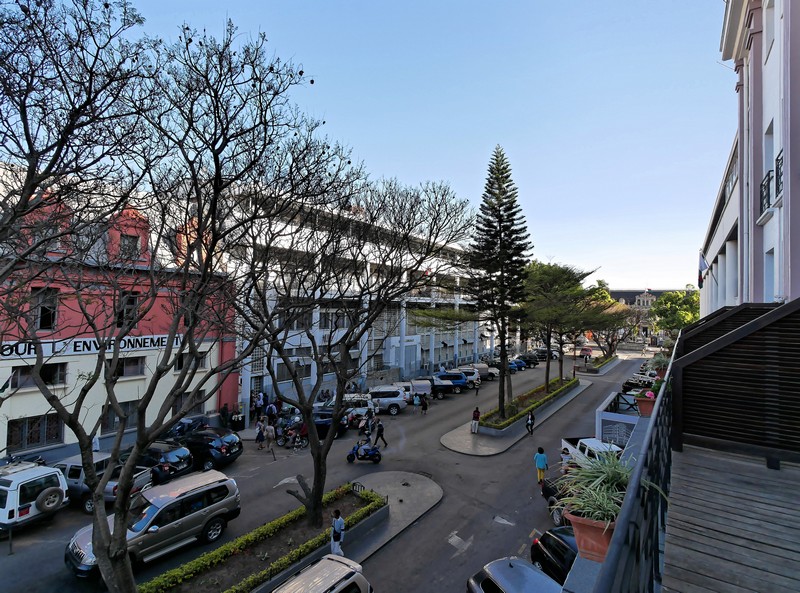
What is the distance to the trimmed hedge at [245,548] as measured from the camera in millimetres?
7496

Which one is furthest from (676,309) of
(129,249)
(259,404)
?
(129,249)

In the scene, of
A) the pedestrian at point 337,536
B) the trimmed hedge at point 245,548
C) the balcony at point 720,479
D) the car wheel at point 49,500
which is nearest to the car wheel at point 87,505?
the car wheel at point 49,500

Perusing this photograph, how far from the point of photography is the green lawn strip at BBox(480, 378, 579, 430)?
18.5m

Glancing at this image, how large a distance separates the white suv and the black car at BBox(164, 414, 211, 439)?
6.40 m

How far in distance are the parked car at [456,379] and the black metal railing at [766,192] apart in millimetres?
20994

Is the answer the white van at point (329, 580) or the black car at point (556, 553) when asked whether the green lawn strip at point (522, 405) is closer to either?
the black car at point (556, 553)

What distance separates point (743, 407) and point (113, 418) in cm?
1939

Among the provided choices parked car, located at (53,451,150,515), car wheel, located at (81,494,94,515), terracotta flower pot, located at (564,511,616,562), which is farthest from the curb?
car wheel, located at (81,494,94,515)

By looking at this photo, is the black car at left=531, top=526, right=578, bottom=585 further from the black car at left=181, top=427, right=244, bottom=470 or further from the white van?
the black car at left=181, top=427, right=244, bottom=470

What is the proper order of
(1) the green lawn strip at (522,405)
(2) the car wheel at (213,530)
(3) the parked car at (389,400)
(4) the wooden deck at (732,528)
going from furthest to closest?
(3) the parked car at (389,400)
(1) the green lawn strip at (522,405)
(2) the car wheel at (213,530)
(4) the wooden deck at (732,528)

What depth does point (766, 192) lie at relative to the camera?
8.71 meters

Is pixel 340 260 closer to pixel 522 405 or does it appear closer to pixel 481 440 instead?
pixel 481 440

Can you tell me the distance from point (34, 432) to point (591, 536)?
1820 cm

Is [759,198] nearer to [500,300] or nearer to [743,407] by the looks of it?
[743,407]
